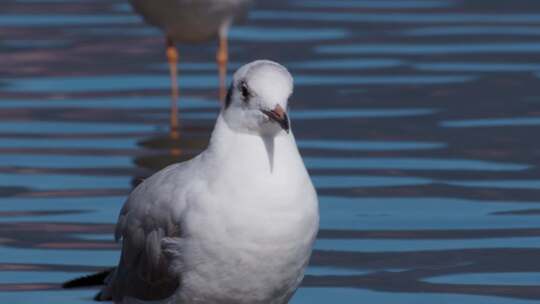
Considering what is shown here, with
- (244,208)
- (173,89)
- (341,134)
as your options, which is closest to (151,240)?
(244,208)

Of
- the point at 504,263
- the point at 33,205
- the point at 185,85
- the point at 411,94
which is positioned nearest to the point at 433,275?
the point at 504,263

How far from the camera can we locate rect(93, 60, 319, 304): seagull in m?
6.43

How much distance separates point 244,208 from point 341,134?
4898 millimetres

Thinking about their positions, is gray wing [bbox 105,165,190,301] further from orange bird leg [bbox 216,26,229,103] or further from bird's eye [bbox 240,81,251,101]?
orange bird leg [bbox 216,26,229,103]

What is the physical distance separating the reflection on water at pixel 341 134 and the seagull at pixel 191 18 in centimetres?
29

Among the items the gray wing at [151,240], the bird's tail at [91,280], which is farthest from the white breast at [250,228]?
the bird's tail at [91,280]

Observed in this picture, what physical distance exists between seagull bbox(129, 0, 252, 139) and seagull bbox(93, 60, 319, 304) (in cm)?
569

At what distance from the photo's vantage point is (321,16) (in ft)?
50.2

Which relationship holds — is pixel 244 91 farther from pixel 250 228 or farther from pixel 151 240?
pixel 151 240

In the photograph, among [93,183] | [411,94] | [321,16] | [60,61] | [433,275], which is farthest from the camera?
[321,16]

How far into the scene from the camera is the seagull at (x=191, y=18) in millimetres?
12508

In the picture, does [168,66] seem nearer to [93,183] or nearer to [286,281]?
[93,183]

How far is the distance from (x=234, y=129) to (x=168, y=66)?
717cm

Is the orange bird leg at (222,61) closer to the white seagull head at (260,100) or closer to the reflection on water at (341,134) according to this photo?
the reflection on water at (341,134)
